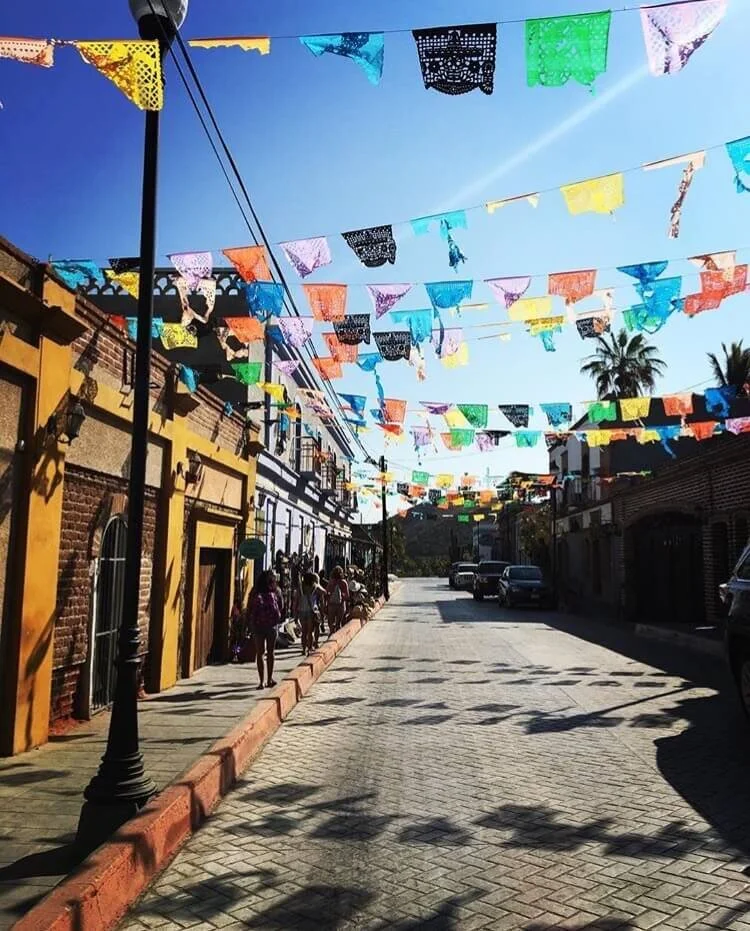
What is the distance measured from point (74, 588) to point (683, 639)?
1401 cm

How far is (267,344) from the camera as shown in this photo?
62.2 ft

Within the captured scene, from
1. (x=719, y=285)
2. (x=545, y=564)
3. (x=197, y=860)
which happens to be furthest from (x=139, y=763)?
(x=545, y=564)

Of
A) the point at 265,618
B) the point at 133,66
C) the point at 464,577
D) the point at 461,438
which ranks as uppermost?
the point at 133,66

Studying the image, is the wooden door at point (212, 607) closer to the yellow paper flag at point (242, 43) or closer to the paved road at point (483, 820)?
the paved road at point (483, 820)

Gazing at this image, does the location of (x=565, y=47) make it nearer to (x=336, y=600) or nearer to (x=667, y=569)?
(x=336, y=600)

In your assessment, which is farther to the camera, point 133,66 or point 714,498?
point 714,498

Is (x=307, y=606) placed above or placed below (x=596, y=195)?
below

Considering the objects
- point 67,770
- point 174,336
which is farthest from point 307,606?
point 67,770

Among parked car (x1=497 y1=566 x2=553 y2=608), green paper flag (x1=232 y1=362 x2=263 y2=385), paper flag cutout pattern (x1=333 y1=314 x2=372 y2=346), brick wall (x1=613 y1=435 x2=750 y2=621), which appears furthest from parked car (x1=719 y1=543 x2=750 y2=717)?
parked car (x1=497 y1=566 x2=553 y2=608)

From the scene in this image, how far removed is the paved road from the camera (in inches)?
160

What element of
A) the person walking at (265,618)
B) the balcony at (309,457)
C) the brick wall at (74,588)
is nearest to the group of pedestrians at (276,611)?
the person walking at (265,618)

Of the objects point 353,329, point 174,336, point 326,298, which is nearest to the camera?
point 326,298

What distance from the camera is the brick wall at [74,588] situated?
26.3 ft

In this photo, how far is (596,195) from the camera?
8828mm
